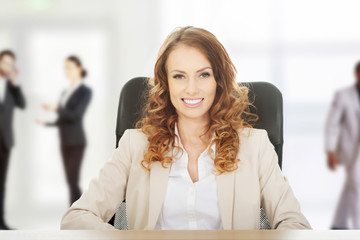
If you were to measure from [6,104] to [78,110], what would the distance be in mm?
629

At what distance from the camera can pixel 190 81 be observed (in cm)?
156

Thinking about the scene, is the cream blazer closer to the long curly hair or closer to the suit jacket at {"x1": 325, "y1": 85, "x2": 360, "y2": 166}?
the long curly hair

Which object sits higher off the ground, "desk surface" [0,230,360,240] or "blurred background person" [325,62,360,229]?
"desk surface" [0,230,360,240]

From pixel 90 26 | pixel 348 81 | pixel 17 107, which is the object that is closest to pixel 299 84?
pixel 348 81

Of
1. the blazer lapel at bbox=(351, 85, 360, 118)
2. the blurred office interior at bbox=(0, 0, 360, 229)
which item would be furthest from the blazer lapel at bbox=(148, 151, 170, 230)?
the blurred office interior at bbox=(0, 0, 360, 229)

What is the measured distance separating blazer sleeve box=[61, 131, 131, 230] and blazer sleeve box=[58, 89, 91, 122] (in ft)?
7.93

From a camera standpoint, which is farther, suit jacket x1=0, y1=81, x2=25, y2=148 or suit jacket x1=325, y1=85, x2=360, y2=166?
suit jacket x1=0, y1=81, x2=25, y2=148

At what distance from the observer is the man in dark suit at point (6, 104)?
401cm

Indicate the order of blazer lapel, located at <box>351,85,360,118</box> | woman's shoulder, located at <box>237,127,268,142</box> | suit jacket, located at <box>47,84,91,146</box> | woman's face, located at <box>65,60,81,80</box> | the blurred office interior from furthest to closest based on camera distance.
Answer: the blurred office interior → woman's face, located at <box>65,60,81,80</box> → suit jacket, located at <box>47,84,91,146</box> → blazer lapel, located at <box>351,85,360,118</box> → woman's shoulder, located at <box>237,127,268,142</box>

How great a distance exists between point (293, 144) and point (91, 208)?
11.3ft

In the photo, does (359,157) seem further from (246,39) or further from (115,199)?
(115,199)

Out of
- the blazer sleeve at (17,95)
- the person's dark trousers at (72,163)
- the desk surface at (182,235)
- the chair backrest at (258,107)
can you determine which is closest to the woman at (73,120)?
the person's dark trousers at (72,163)

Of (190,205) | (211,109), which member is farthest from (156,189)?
(211,109)

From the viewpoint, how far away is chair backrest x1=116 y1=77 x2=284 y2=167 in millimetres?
1647
